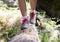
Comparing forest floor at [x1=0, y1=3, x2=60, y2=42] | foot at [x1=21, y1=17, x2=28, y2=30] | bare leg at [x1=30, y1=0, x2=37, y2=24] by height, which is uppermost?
bare leg at [x1=30, y1=0, x2=37, y2=24]

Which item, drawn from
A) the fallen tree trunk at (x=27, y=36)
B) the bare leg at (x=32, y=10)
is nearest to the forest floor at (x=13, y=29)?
the bare leg at (x=32, y=10)

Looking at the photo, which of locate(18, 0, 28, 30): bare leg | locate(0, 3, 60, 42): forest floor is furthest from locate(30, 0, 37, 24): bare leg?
locate(0, 3, 60, 42): forest floor

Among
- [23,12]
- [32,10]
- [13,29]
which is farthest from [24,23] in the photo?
[13,29]

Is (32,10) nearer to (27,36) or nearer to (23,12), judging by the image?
(23,12)

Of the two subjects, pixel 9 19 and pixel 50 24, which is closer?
pixel 9 19

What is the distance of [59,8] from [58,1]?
1.24 feet

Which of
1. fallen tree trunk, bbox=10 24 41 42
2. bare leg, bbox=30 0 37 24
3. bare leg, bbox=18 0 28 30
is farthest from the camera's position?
bare leg, bbox=30 0 37 24

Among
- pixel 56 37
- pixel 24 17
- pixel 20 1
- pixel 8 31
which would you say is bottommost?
pixel 56 37

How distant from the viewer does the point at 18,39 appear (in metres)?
4.13

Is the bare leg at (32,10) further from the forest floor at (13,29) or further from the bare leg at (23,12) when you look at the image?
the forest floor at (13,29)

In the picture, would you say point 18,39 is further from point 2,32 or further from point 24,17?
point 2,32

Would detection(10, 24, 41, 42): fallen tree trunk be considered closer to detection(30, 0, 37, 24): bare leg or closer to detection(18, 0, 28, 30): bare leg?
detection(18, 0, 28, 30): bare leg

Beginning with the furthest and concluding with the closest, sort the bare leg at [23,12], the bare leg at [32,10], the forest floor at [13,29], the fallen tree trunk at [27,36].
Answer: the forest floor at [13,29] < the bare leg at [32,10] < the bare leg at [23,12] < the fallen tree trunk at [27,36]

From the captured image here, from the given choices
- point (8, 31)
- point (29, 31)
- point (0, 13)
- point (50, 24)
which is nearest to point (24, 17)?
point (29, 31)
